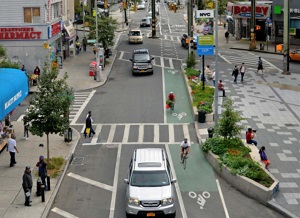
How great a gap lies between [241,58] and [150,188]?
41542 millimetres

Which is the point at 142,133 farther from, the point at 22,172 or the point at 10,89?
the point at 10,89

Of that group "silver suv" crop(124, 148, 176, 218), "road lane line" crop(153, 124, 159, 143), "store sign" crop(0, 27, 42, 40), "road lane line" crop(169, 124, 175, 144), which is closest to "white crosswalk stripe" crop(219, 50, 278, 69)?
"store sign" crop(0, 27, 42, 40)

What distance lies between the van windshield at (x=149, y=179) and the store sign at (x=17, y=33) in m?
29.5

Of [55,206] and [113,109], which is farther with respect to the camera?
[113,109]

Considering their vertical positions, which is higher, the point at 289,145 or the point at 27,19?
the point at 27,19

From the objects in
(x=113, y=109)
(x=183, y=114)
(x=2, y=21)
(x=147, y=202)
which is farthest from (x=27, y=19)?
(x=147, y=202)

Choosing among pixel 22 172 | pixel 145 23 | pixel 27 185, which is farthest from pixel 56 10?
pixel 145 23

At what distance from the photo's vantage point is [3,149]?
30.8 metres

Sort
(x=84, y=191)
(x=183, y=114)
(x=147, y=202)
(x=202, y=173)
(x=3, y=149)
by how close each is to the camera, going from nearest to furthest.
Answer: (x=147, y=202)
(x=84, y=191)
(x=202, y=173)
(x=3, y=149)
(x=183, y=114)

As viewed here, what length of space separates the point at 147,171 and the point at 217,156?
19.9 ft

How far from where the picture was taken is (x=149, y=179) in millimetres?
23047

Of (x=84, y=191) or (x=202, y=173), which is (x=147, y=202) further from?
(x=202, y=173)

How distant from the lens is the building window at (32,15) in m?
49.5

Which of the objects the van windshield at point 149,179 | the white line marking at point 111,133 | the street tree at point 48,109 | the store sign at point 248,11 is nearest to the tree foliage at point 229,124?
the van windshield at point 149,179
